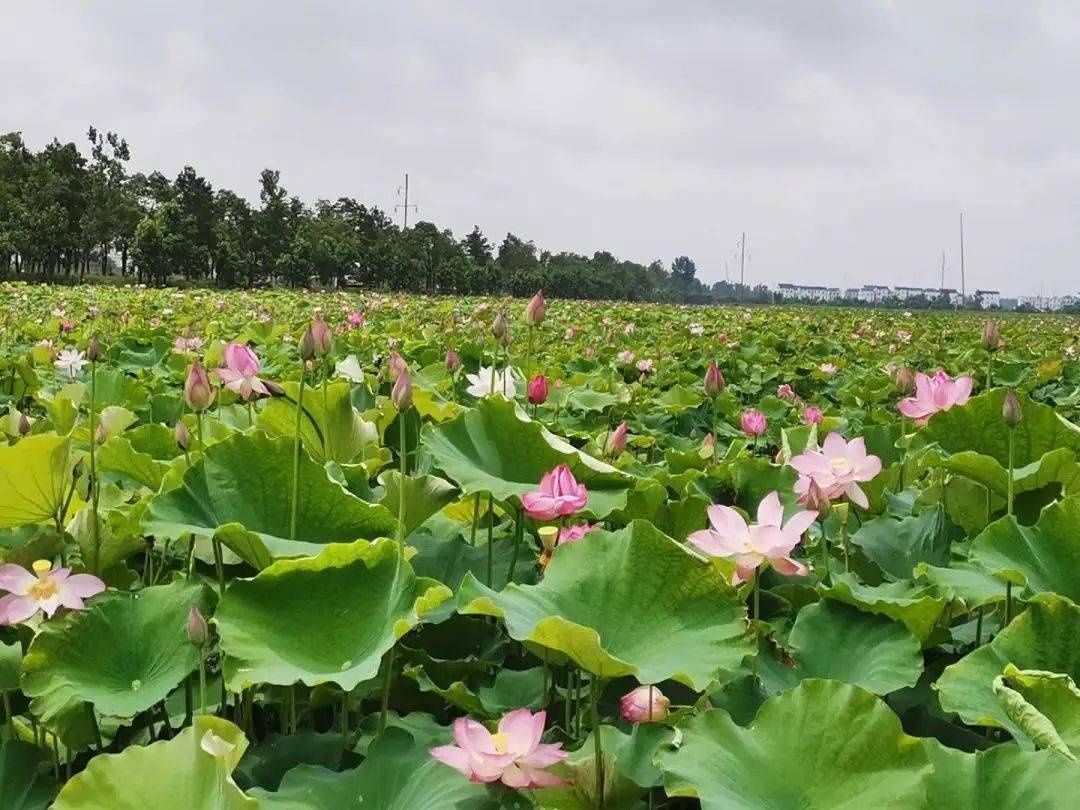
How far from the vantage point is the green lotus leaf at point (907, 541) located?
967 millimetres

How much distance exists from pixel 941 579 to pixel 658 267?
302 ft

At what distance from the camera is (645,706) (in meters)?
0.67

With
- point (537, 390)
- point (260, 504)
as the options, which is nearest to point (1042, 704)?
point (260, 504)

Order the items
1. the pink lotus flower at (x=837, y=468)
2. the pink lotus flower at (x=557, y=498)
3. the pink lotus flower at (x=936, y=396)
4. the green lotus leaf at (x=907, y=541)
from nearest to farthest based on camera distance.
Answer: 1. the pink lotus flower at (x=557, y=498)
2. the pink lotus flower at (x=837, y=468)
3. the green lotus leaf at (x=907, y=541)
4. the pink lotus flower at (x=936, y=396)

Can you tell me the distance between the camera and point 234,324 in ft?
15.6

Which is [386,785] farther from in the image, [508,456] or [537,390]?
[537,390]

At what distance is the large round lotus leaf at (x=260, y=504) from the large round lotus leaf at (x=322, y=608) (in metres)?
0.07

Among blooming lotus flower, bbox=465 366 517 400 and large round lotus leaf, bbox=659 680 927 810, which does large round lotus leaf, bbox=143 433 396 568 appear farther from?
Result: blooming lotus flower, bbox=465 366 517 400

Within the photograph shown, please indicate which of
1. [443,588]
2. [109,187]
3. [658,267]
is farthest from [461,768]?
[658,267]

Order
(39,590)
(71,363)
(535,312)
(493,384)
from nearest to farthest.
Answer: (39,590) → (493,384) → (535,312) → (71,363)

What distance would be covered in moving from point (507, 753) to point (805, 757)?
0.60 ft

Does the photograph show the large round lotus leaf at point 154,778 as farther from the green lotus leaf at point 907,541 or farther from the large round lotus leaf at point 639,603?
the green lotus leaf at point 907,541

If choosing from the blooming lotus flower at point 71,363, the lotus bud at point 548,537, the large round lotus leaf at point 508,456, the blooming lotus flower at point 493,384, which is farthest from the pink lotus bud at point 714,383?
the blooming lotus flower at point 71,363

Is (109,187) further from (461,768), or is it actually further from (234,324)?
(461,768)
